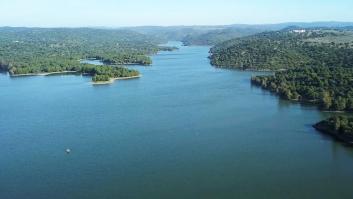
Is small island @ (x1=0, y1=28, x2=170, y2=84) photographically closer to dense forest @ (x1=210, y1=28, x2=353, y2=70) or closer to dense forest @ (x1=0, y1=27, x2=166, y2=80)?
dense forest @ (x1=0, y1=27, x2=166, y2=80)

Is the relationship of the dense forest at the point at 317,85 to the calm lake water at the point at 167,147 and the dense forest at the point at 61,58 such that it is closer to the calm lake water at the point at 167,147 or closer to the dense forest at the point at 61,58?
the calm lake water at the point at 167,147

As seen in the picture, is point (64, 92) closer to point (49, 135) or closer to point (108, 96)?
point (108, 96)

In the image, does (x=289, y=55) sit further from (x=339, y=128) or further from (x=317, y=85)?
(x=339, y=128)

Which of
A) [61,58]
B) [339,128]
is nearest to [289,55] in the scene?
[61,58]

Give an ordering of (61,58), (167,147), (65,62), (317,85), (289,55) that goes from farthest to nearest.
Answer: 1. (61,58)
2. (65,62)
3. (289,55)
4. (317,85)
5. (167,147)

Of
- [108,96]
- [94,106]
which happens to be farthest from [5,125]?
[108,96]

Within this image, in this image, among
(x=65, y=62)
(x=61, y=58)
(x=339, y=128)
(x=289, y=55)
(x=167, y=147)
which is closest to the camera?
(x=167, y=147)

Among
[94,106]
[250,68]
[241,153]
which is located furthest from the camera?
[250,68]
